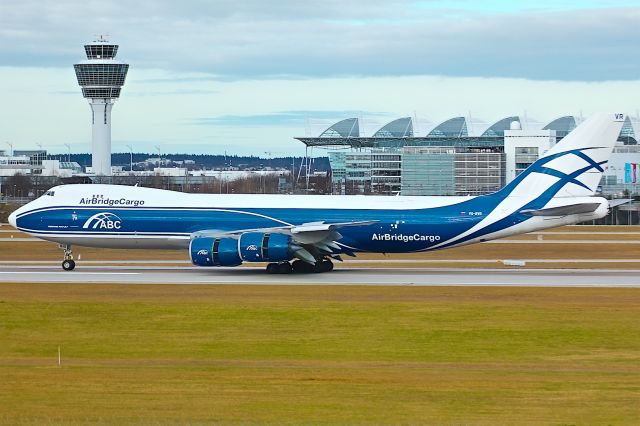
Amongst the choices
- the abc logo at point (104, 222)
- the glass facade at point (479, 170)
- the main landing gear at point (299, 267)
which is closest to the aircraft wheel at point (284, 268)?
the main landing gear at point (299, 267)

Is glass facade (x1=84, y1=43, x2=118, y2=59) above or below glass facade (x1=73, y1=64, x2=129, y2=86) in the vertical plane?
above

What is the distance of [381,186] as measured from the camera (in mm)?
195750

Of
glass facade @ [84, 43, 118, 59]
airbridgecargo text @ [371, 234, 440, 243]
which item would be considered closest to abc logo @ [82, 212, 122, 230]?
airbridgecargo text @ [371, 234, 440, 243]

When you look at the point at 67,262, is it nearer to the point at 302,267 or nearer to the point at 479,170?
the point at 302,267

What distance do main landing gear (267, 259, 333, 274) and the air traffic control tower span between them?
15047 cm

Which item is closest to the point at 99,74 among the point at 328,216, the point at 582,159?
the point at 328,216

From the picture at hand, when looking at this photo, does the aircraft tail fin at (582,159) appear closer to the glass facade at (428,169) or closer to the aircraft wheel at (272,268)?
the aircraft wheel at (272,268)

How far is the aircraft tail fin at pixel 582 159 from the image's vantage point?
47.8 m

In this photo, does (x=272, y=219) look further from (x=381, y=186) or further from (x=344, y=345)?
(x=381, y=186)

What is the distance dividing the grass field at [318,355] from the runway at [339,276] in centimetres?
248

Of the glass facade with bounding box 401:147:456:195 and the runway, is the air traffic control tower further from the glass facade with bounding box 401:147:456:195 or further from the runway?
the runway

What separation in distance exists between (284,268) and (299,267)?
1068 millimetres

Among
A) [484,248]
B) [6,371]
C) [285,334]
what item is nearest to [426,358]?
[285,334]

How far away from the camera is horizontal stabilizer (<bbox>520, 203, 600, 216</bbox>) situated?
1838 inches
